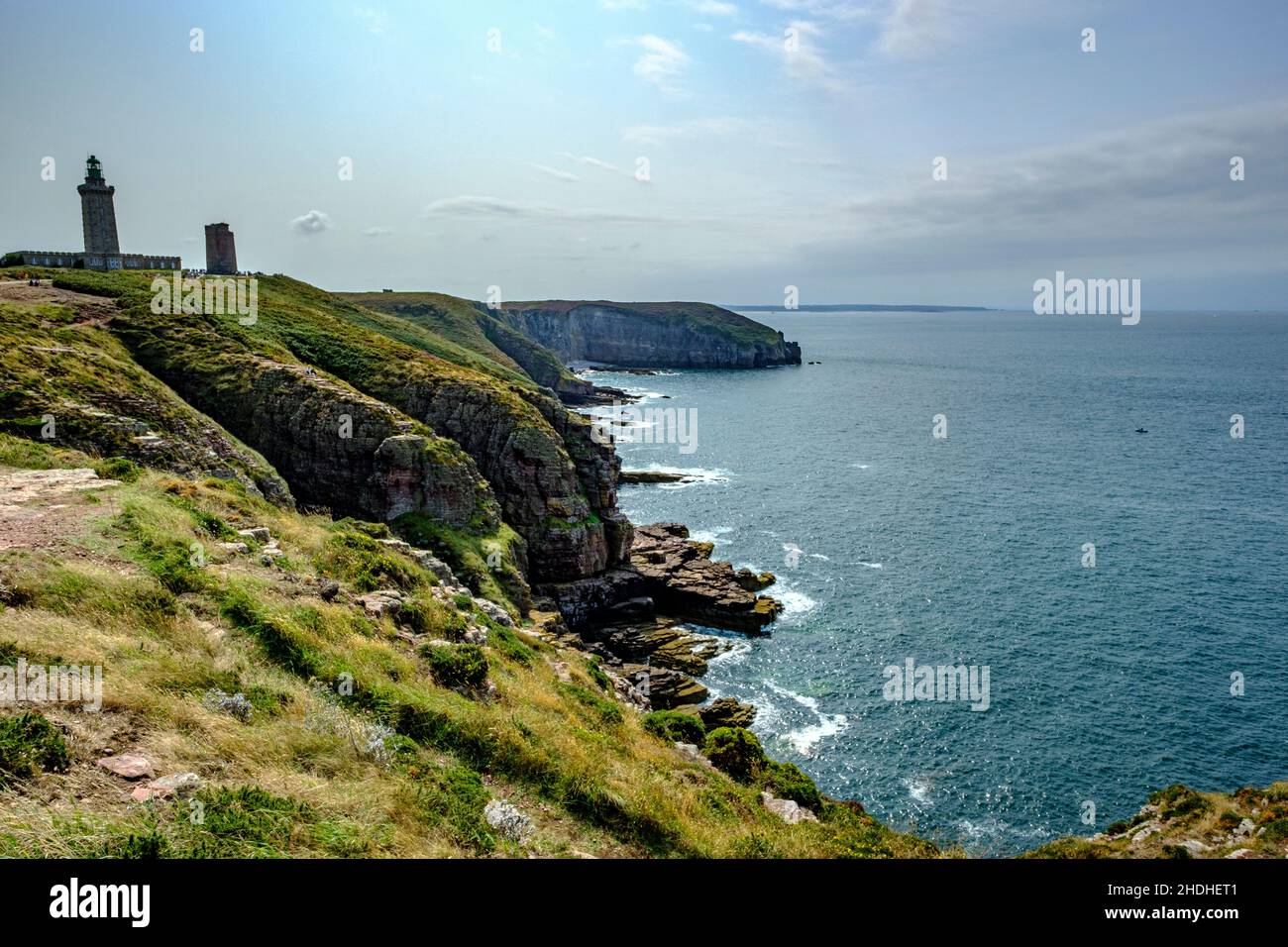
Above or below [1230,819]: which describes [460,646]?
above

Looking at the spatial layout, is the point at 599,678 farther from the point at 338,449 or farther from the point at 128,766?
the point at 338,449

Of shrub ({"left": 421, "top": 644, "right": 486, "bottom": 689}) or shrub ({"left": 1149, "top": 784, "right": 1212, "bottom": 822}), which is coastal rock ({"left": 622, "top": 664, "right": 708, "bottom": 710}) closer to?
shrub ({"left": 1149, "top": 784, "right": 1212, "bottom": 822})

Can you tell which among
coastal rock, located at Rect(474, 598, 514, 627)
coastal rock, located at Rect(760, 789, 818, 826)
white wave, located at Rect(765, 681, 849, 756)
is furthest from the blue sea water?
coastal rock, located at Rect(474, 598, 514, 627)

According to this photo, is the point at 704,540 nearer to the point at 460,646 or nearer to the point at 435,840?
the point at 460,646

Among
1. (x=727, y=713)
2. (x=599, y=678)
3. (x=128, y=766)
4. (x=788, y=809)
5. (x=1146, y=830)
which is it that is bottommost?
(x=727, y=713)

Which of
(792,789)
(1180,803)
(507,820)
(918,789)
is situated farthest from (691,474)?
(507,820)

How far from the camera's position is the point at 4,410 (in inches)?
1152

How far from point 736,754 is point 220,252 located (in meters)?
95.1

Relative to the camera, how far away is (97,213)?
2899 inches

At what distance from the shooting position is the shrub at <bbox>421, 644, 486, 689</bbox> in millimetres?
18391

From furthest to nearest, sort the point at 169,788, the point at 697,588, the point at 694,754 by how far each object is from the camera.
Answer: the point at 697,588
the point at 694,754
the point at 169,788

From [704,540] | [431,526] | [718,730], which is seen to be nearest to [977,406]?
[704,540]
